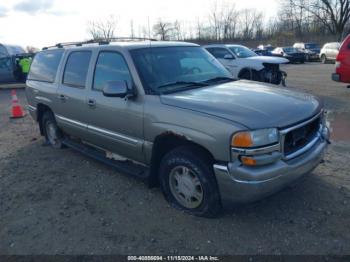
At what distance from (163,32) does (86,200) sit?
64790 mm

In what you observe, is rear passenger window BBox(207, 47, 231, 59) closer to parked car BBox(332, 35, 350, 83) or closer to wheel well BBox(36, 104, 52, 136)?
parked car BBox(332, 35, 350, 83)

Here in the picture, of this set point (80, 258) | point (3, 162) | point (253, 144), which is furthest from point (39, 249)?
point (3, 162)

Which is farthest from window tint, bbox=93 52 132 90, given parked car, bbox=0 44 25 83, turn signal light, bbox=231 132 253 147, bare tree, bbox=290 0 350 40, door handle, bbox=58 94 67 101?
bare tree, bbox=290 0 350 40

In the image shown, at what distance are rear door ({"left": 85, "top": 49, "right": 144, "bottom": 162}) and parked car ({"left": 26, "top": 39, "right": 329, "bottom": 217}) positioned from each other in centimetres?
1

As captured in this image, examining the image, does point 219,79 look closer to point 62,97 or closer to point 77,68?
point 77,68

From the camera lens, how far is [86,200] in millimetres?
4156

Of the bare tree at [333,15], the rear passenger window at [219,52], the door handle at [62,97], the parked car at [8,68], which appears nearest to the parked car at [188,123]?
the door handle at [62,97]

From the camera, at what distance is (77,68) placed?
16.3ft

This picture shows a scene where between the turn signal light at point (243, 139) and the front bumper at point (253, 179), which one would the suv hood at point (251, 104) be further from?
the front bumper at point (253, 179)

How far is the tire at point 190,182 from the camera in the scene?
10.9 ft

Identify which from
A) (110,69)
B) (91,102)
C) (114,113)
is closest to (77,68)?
(91,102)

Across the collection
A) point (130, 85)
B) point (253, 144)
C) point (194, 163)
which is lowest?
point (194, 163)

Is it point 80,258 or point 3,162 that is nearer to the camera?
point 80,258

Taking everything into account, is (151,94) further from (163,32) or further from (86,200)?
(163,32)
